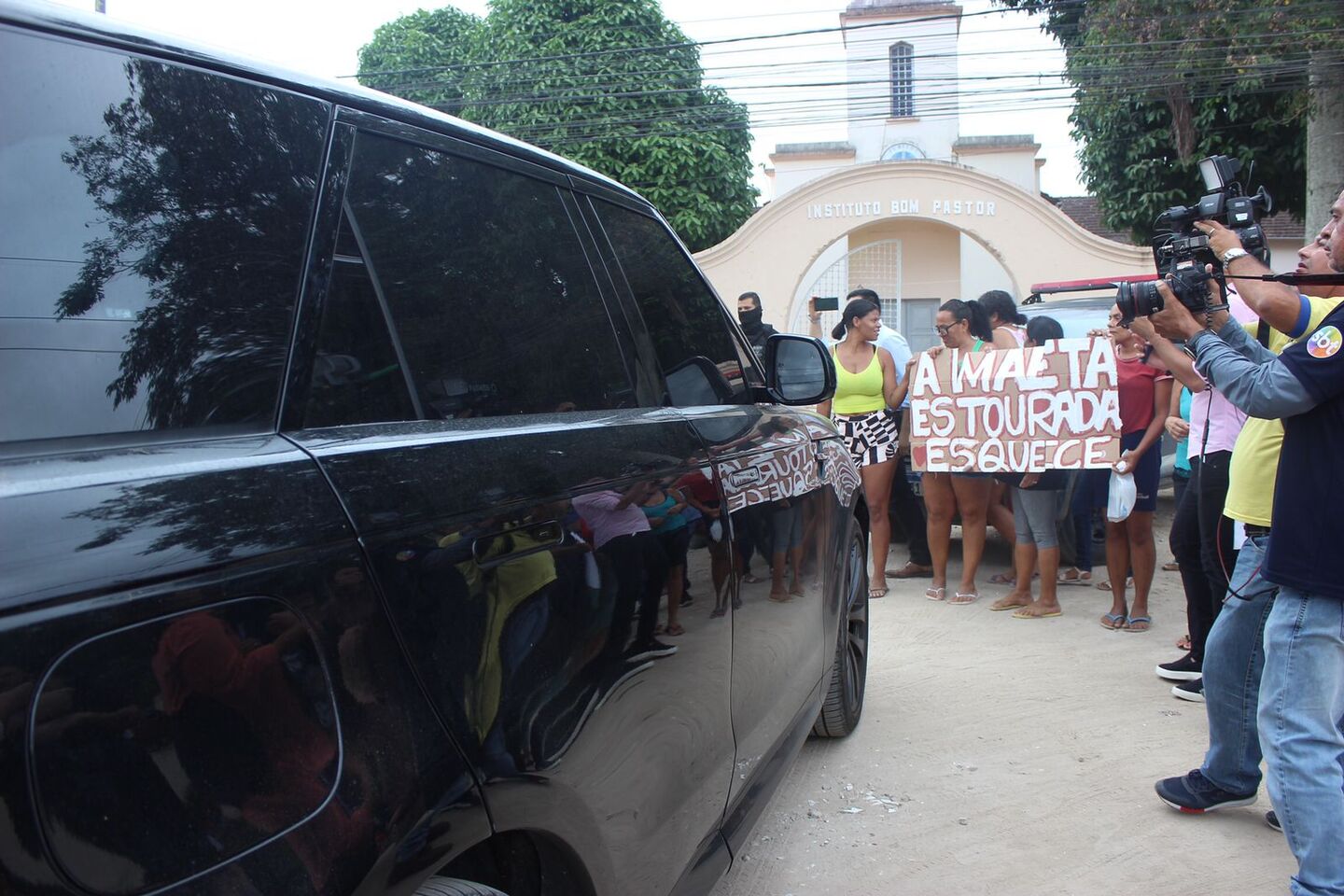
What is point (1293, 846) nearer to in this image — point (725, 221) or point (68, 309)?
point (68, 309)

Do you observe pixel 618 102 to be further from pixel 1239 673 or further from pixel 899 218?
pixel 1239 673

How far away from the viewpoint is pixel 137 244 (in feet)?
4.09

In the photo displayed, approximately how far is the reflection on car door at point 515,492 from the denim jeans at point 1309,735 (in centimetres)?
154

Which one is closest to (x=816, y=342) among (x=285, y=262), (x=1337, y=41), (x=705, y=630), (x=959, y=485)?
(x=705, y=630)

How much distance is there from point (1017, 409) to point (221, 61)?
210 inches

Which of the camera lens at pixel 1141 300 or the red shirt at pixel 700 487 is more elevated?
the camera lens at pixel 1141 300

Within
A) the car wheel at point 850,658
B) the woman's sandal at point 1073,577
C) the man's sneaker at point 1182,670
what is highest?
the car wheel at point 850,658

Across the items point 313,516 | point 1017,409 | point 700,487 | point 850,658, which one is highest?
point 313,516

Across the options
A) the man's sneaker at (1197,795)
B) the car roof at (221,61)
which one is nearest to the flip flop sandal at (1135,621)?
the man's sneaker at (1197,795)

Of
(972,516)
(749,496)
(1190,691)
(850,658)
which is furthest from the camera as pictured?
(972,516)

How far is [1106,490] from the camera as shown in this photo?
605 cm

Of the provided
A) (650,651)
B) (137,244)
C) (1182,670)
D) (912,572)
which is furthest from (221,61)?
(912,572)

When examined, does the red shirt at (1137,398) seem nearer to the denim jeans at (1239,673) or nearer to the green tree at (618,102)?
the denim jeans at (1239,673)

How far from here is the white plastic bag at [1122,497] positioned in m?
5.46
